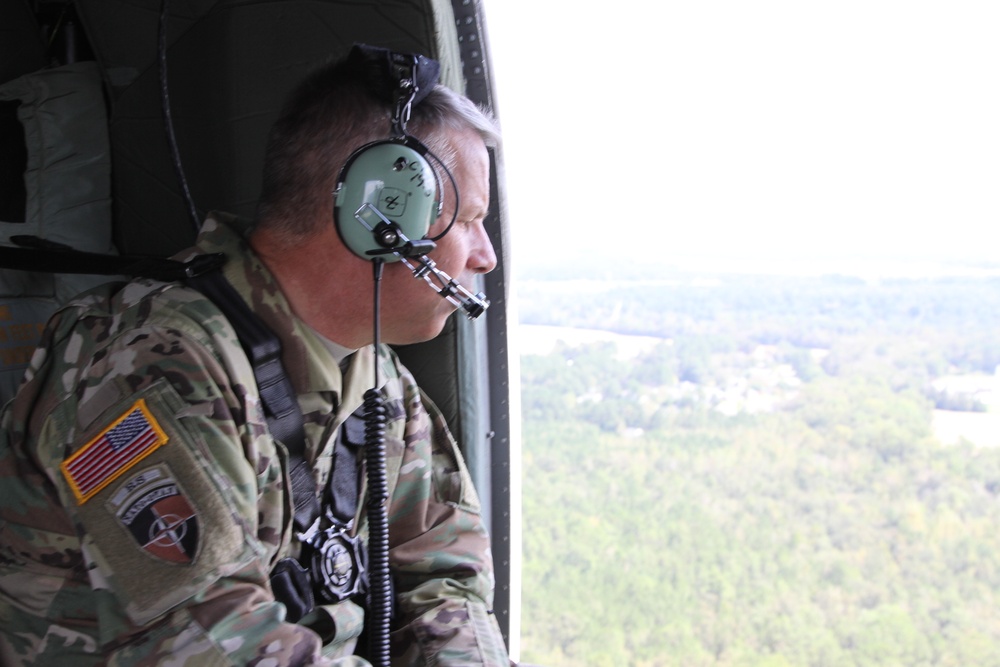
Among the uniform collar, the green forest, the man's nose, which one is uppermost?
the man's nose

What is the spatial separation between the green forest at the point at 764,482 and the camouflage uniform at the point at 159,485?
1669 mm

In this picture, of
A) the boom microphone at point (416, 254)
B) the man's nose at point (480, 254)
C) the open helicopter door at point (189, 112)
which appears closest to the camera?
the boom microphone at point (416, 254)

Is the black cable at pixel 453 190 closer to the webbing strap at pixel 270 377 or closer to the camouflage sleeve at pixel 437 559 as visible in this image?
the webbing strap at pixel 270 377

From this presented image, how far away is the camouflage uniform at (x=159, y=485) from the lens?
945 mm

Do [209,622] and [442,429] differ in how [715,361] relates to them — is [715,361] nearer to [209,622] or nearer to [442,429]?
[442,429]

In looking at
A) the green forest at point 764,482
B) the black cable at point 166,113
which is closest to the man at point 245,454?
the black cable at point 166,113

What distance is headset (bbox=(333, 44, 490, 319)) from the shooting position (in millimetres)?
1140

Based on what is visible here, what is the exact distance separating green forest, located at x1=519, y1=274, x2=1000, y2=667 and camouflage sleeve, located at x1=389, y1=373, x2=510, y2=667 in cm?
131

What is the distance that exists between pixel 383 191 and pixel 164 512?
487 millimetres

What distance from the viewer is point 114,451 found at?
3.16 ft

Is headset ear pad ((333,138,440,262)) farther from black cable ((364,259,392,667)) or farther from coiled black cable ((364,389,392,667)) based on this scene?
coiled black cable ((364,389,392,667))

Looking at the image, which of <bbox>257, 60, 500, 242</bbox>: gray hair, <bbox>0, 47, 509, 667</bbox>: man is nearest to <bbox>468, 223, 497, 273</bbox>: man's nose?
<bbox>0, 47, 509, 667</bbox>: man

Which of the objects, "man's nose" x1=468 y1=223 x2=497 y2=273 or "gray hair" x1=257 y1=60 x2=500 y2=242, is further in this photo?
"man's nose" x1=468 y1=223 x2=497 y2=273

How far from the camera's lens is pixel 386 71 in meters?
1.21
